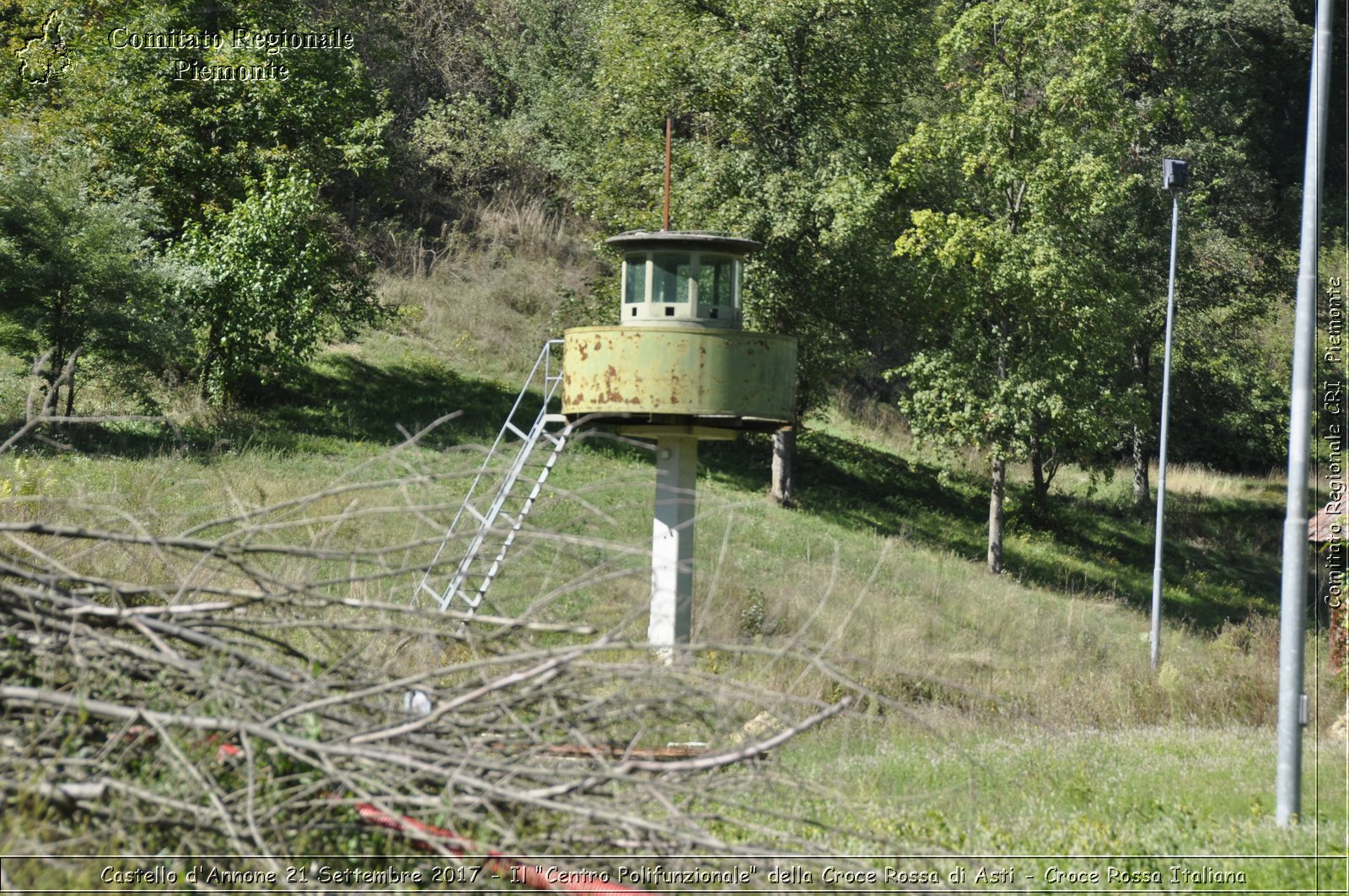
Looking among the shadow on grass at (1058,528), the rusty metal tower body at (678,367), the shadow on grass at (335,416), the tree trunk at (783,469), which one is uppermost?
the rusty metal tower body at (678,367)

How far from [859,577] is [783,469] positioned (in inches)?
292

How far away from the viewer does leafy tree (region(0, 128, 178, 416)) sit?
24.0 meters

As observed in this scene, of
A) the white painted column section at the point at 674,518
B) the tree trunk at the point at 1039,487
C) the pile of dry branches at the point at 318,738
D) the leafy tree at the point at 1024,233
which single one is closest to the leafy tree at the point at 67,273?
the white painted column section at the point at 674,518

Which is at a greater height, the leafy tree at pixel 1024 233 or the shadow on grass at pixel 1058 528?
the leafy tree at pixel 1024 233

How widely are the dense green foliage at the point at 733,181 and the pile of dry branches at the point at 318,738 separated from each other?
64.9 feet

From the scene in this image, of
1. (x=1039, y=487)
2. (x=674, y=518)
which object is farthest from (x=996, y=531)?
(x=674, y=518)

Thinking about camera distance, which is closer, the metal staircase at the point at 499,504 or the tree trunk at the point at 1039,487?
the metal staircase at the point at 499,504

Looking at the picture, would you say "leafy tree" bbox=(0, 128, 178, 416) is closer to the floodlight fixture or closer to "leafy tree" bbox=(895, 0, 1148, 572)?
"leafy tree" bbox=(895, 0, 1148, 572)

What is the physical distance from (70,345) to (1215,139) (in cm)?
3754

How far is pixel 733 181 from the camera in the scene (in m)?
32.2

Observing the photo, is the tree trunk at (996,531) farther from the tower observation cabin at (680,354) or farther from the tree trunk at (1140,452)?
the tower observation cabin at (680,354)

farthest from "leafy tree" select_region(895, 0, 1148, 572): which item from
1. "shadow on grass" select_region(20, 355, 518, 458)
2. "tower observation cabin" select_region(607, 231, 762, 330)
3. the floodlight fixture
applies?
"tower observation cabin" select_region(607, 231, 762, 330)

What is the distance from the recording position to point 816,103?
33.2 m

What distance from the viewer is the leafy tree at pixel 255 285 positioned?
2784 centimetres
